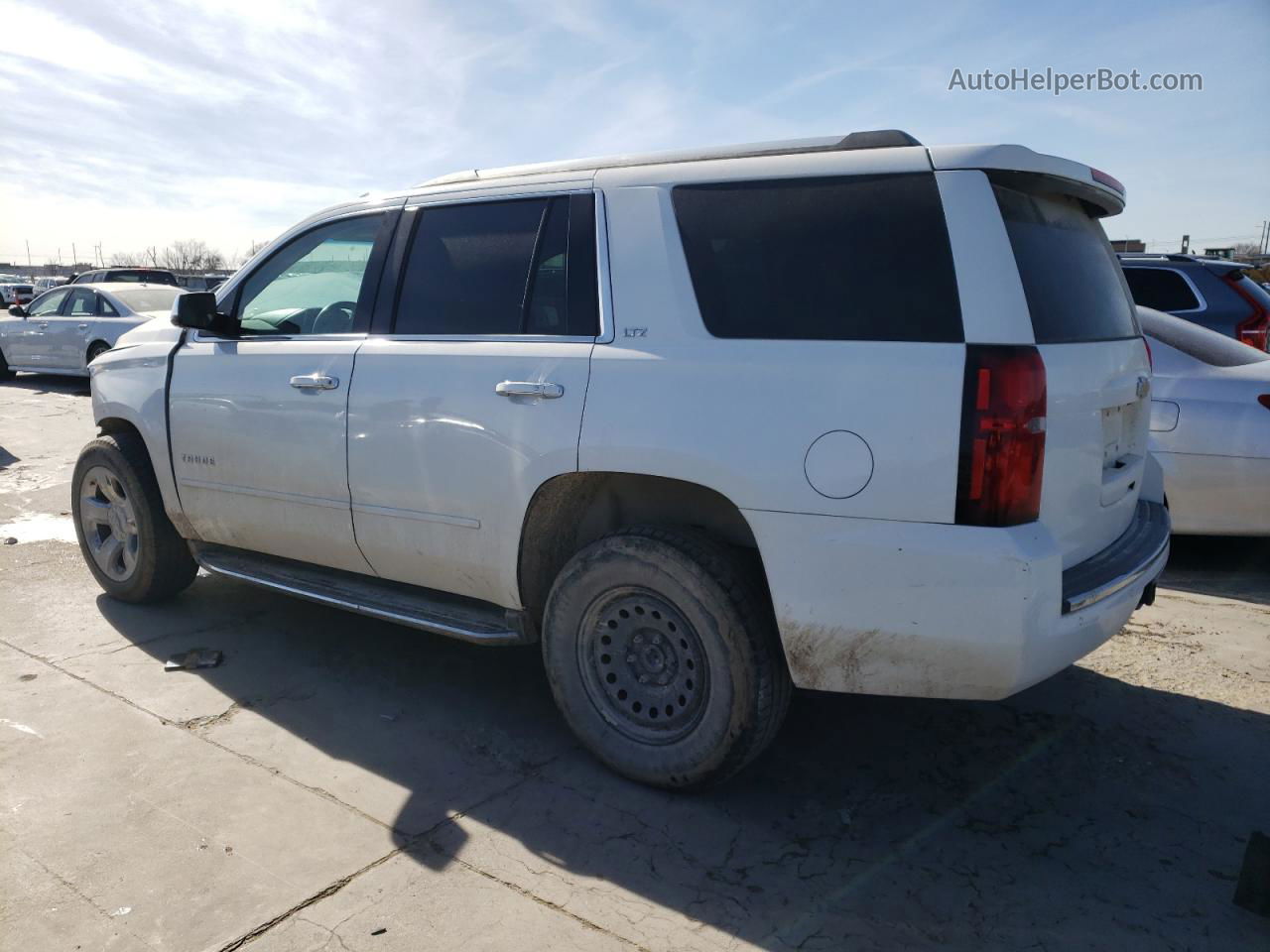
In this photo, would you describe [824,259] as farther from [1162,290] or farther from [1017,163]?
[1162,290]

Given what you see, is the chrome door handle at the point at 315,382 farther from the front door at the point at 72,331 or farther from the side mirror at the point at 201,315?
the front door at the point at 72,331

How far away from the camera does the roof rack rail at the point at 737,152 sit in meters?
3.05

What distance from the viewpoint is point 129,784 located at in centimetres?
336

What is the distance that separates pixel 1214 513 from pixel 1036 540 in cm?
351

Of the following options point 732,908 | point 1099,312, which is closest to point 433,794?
point 732,908

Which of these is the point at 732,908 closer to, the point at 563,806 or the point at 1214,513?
the point at 563,806

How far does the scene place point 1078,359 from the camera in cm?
294

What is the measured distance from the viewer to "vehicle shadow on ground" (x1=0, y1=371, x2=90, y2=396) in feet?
50.7

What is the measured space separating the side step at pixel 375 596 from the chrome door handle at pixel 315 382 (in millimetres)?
822

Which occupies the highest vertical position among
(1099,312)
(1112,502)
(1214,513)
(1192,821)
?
(1099,312)

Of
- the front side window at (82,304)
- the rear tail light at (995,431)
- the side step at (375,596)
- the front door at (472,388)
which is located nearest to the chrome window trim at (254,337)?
the front door at (472,388)

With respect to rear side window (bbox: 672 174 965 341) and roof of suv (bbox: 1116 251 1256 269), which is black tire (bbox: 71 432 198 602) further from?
roof of suv (bbox: 1116 251 1256 269)

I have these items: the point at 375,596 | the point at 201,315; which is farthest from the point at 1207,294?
the point at 201,315

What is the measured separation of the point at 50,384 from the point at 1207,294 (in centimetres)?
1672
